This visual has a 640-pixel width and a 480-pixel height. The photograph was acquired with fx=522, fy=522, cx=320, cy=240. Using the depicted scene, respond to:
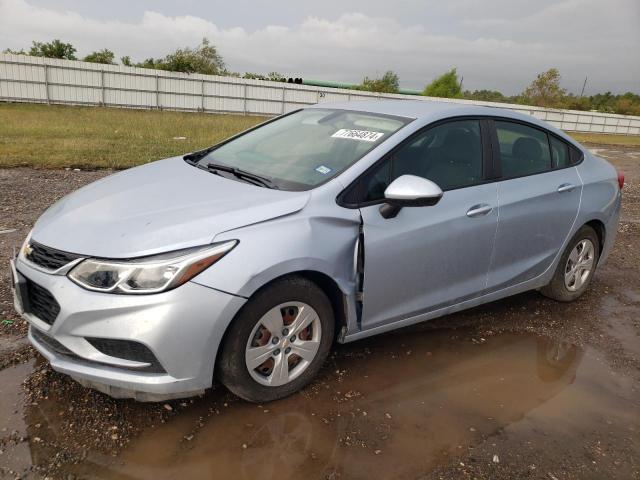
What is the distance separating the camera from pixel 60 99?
1035 inches

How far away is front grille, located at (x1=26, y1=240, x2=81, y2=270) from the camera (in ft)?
8.02

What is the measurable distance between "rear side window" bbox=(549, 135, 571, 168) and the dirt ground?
4.50ft

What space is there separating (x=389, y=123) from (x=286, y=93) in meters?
30.3

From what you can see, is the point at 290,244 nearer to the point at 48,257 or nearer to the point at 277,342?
the point at 277,342

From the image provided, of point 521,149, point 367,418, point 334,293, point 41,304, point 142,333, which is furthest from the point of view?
point 521,149

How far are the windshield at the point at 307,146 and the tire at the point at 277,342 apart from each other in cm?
65

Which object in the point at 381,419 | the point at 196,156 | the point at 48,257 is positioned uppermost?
the point at 196,156

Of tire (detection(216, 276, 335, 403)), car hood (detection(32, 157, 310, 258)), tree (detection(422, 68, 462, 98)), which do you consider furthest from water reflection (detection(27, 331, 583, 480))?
tree (detection(422, 68, 462, 98))

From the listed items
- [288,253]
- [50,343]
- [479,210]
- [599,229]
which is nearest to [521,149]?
[479,210]

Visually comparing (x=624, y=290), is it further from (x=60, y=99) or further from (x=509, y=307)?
(x=60, y=99)

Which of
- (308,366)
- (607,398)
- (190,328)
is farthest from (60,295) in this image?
(607,398)

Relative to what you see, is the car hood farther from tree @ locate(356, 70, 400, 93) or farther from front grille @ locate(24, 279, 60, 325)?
tree @ locate(356, 70, 400, 93)

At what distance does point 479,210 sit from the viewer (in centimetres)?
339

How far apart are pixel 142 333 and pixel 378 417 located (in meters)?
1.31
